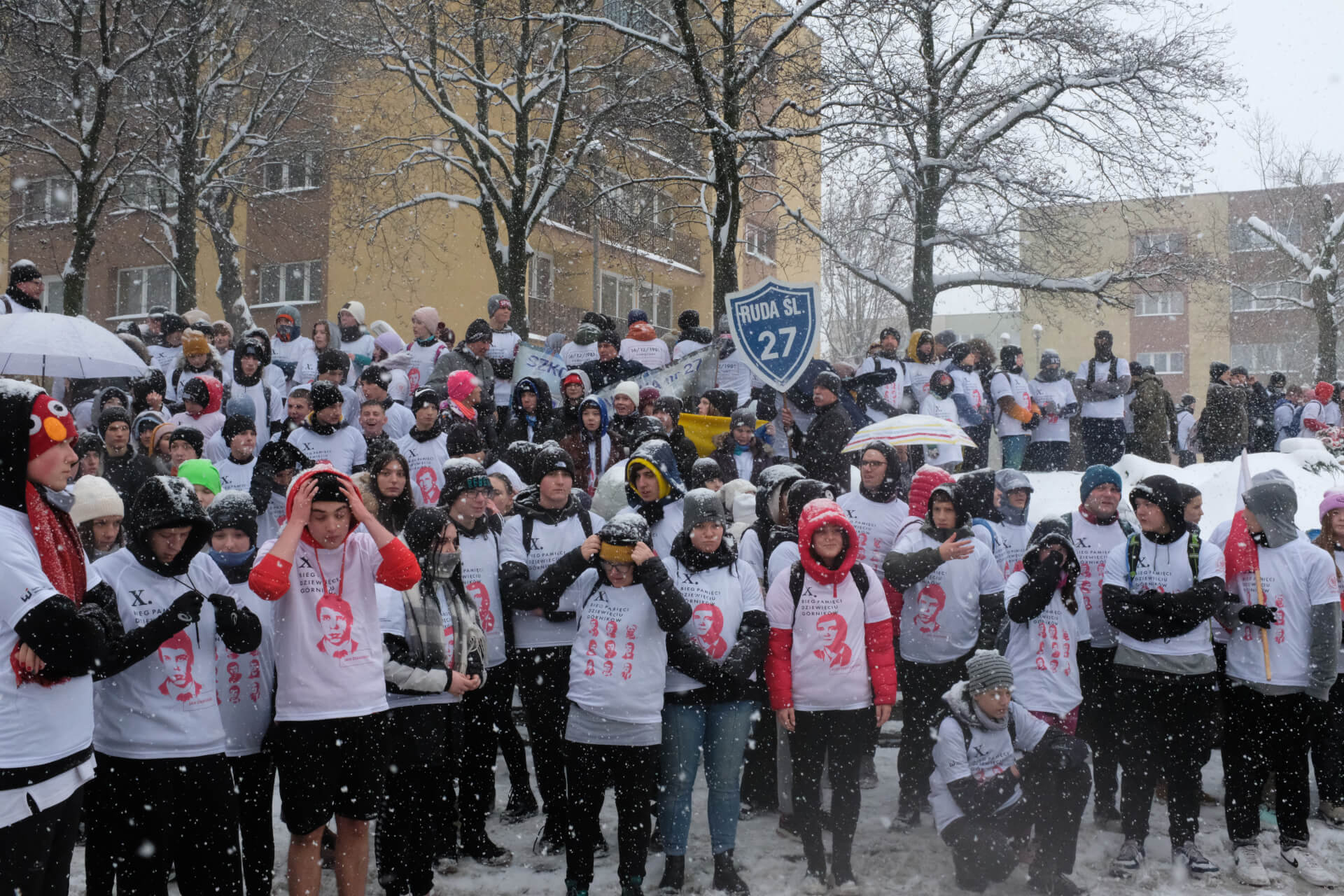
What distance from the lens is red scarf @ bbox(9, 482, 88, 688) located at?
3252mm

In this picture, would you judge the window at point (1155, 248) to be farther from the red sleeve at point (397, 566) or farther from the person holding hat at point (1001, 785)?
the red sleeve at point (397, 566)

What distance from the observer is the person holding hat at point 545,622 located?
18.0ft

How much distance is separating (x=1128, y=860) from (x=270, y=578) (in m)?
4.33

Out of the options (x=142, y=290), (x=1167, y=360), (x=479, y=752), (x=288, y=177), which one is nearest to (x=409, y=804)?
(x=479, y=752)

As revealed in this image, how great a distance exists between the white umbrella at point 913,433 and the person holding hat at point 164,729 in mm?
4387

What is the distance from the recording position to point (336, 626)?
4398 millimetres

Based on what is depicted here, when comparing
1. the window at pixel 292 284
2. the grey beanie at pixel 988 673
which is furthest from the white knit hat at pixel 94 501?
the window at pixel 292 284

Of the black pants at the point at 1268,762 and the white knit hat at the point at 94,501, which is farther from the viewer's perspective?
the black pants at the point at 1268,762

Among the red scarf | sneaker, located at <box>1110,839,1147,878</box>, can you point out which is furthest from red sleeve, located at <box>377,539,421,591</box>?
sneaker, located at <box>1110,839,1147,878</box>

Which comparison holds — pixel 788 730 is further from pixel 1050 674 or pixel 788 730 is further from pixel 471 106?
pixel 471 106

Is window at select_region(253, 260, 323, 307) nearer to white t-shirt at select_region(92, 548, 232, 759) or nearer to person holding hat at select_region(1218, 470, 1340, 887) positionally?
white t-shirt at select_region(92, 548, 232, 759)

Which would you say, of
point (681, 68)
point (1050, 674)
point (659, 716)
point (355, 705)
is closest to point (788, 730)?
point (659, 716)

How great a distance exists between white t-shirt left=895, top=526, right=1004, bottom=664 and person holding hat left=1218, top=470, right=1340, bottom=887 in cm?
125

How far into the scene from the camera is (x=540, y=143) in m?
16.3
